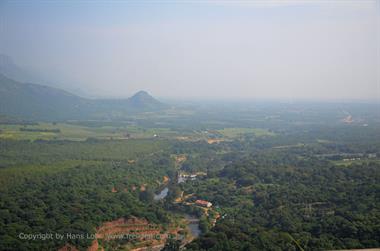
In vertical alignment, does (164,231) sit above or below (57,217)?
below

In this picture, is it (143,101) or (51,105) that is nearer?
(51,105)

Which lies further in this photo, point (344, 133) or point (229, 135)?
point (229, 135)

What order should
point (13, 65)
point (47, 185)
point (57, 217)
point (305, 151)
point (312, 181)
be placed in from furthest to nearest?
1. point (13, 65)
2. point (305, 151)
3. point (312, 181)
4. point (47, 185)
5. point (57, 217)

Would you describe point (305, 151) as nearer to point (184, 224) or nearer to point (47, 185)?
point (184, 224)

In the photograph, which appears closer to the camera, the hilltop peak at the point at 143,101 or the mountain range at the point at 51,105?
the mountain range at the point at 51,105

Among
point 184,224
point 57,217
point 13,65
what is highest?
point 13,65

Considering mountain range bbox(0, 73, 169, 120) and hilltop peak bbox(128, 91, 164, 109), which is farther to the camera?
hilltop peak bbox(128, 91, 164, 109)

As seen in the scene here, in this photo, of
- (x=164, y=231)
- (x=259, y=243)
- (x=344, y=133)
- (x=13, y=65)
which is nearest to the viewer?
(x=259, y=243)

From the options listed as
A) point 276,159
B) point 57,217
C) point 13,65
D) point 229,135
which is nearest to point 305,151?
point 276,159
